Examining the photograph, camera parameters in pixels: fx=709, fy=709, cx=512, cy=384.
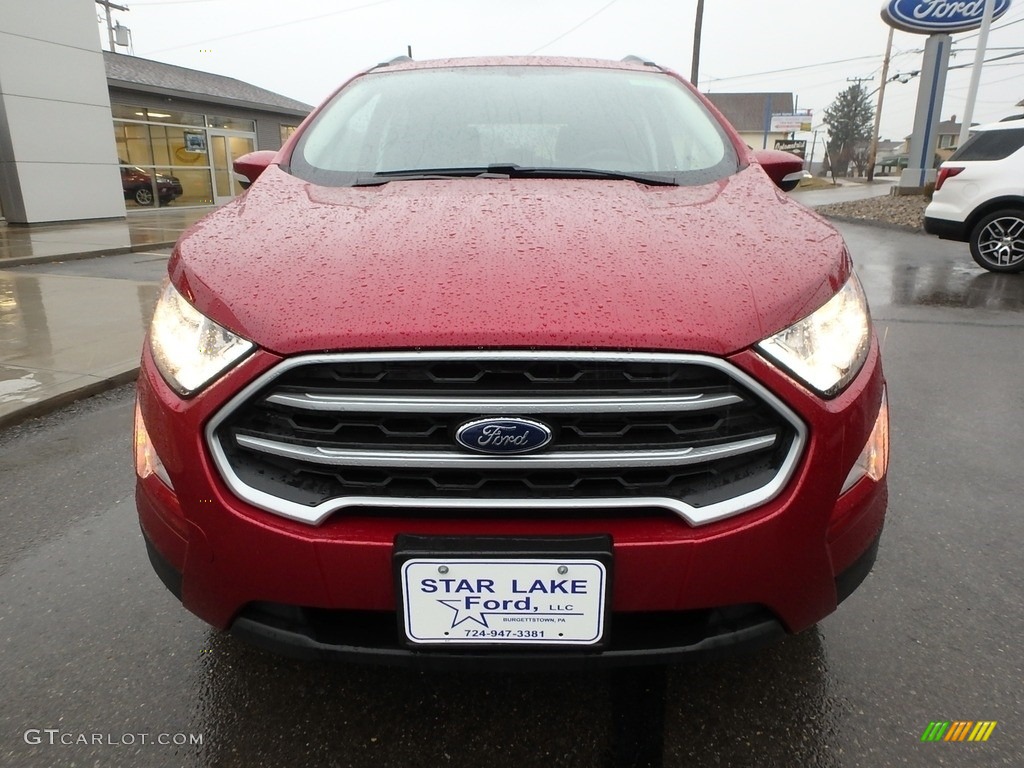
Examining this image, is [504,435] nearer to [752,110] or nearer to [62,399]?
[62,399]

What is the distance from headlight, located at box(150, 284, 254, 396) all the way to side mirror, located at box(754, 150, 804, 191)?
1.83 meters

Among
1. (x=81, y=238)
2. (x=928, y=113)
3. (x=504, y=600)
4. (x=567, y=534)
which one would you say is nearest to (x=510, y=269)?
(x=567, y=534)

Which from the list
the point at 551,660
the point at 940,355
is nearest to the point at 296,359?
the point at 551,660

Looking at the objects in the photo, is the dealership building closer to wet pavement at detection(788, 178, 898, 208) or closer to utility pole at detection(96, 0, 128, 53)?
wet pavement at detection(788, 178, 898, 208)

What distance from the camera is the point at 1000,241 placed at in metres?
8.00

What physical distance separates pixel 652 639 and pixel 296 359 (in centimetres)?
84

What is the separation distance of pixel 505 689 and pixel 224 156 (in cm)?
2165

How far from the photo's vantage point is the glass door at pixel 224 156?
20.0m

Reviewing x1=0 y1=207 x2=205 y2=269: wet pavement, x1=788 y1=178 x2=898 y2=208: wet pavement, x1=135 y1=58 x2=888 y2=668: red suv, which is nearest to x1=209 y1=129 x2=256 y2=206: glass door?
x1=0 y1=207 x2=205 y2=269: wet pavement

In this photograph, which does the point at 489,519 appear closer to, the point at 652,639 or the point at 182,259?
the point at 652,639

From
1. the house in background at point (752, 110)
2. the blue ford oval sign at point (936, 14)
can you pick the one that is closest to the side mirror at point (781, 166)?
the blue ford oval sign at point (936, 14)

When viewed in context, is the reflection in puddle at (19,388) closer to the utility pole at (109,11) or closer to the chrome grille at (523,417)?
the chrome grille at (523,417)

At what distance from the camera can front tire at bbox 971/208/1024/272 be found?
7863 millimetres

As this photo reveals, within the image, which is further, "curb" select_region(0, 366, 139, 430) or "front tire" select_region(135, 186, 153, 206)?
"front tire" select_region(135, 186, 153, 206)
